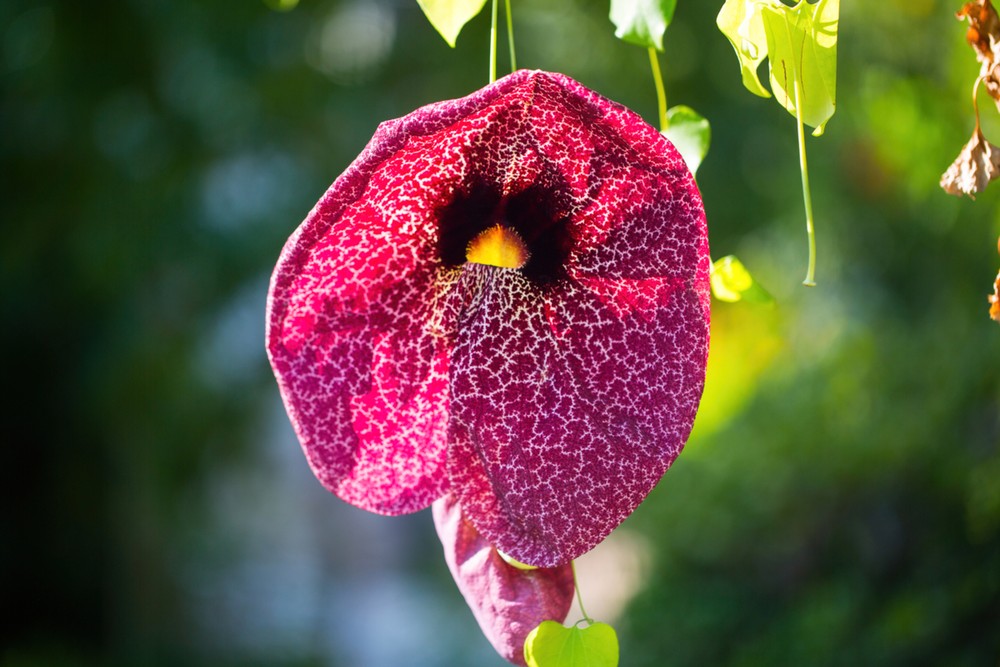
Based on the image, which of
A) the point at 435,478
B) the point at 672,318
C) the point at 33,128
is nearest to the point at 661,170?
the point at 672,318

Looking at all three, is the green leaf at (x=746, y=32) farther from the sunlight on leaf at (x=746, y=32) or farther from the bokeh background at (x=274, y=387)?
the bokeh background at (x=274, y=387)

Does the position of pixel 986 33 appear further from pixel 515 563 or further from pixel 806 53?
pixel 515 563

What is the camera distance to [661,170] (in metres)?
0.36

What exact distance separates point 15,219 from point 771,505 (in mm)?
2012

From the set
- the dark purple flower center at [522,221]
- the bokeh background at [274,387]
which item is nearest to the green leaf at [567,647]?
the dark purple flower center at [522,221]

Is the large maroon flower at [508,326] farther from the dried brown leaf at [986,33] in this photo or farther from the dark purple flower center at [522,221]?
the dried brown leaf at [986,33]

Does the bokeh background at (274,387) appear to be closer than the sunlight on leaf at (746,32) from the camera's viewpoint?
No

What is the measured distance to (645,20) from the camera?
0.41 meters

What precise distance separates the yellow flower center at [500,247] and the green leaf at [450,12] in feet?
0.26

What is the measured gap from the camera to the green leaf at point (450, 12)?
400 millimetres

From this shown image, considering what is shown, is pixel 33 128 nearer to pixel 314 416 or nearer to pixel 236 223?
pixel 236 223

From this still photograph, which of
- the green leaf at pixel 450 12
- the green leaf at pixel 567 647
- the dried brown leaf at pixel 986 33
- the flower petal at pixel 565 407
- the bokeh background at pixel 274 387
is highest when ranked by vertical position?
the green leaf at pixel 450 12

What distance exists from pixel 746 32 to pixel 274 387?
304 centimetres

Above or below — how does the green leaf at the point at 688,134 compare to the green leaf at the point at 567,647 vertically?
above
